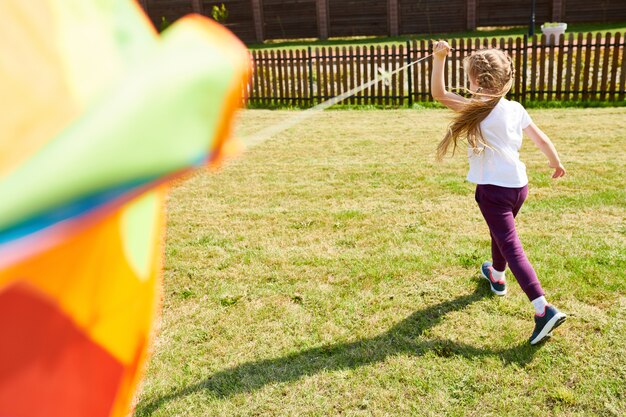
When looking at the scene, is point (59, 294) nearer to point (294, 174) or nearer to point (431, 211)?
point (431, 211)

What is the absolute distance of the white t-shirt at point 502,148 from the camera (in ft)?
11.5

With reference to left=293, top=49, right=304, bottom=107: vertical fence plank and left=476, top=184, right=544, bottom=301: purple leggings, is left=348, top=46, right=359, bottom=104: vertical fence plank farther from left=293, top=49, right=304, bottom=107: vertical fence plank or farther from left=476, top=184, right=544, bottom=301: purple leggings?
left=476, top=184, right=544, bottom=301: purple leggings

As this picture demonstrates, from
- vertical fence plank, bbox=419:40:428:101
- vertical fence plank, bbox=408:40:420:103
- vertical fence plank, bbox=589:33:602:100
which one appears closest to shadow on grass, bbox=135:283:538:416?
vertical fence plank, bbox=419:40:428:101

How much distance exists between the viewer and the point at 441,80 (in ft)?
12.7

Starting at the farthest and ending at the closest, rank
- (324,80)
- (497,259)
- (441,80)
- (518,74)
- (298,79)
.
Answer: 1. (298,79)
2. (324,80)
3. (518,74)
4. (497,259)
5. (441,80)

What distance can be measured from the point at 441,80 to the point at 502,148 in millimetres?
675

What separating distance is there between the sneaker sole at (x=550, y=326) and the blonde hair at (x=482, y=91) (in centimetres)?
109

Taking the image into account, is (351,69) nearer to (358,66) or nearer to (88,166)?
(358,66)

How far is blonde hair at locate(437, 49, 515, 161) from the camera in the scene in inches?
137

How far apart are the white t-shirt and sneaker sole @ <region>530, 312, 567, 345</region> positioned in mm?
814

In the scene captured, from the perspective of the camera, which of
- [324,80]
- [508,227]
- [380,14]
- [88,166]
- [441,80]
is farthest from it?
[380,14]

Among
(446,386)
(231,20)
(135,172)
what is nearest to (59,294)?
(135,172)

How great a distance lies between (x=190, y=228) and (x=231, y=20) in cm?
2520

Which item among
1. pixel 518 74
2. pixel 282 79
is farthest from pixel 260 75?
pixel 518 74
